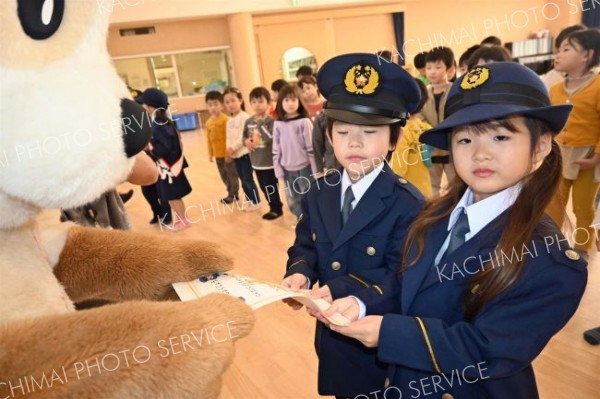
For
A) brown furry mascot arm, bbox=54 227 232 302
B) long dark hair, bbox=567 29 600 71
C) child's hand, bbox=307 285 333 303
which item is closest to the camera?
brown furry mascot arm, bbox=54 227 232 302

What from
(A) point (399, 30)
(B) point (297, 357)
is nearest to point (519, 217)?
(B) point (297, 357)

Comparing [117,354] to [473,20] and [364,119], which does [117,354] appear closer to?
[364,119]

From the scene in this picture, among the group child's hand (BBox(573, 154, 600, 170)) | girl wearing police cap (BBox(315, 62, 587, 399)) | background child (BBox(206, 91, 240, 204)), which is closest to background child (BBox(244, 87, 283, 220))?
background child (BBox(206, 91, 240, 204))

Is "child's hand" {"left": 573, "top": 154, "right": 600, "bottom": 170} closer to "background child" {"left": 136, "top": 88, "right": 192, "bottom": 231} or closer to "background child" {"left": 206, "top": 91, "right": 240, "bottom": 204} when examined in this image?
"background child" {"left": 136, "top": 88, "right": 192, "bottom": 231}

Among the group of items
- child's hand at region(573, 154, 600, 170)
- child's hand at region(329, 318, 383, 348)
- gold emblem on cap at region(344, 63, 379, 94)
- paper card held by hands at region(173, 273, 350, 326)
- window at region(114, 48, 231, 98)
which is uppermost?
window at region(114, 48, 231, 98)

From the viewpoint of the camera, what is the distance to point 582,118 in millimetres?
2371

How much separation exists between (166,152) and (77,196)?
3443 millimetres

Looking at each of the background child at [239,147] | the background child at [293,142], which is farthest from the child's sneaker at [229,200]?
the background child at [293,142]

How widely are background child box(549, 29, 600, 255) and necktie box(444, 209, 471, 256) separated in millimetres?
1638

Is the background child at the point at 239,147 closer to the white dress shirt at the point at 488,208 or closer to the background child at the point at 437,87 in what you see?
the background child at the point at 437,87

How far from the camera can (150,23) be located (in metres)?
10.4

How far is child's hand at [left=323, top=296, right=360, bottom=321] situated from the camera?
3.36ft

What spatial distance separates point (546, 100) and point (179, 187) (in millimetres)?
3769

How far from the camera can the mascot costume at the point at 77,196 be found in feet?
2.03
